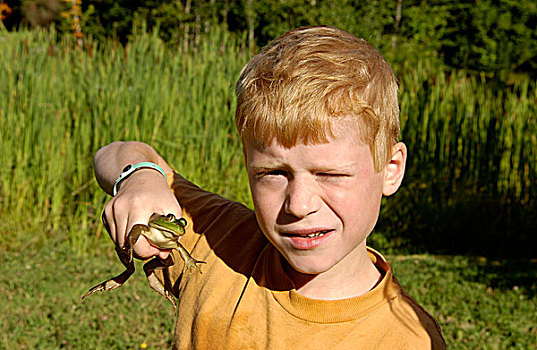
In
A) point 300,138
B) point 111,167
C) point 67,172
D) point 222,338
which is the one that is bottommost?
point 67,172

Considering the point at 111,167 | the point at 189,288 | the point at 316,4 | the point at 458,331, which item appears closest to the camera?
the point at 189,288

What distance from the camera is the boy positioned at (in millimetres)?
1540

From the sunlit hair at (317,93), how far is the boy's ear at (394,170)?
4 cm

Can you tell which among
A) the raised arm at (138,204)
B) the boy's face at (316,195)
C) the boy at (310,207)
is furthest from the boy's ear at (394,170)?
the raised arm at (138,204)

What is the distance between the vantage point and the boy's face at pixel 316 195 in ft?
5.02

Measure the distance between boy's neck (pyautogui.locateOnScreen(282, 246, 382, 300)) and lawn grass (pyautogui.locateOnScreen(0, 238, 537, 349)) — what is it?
2735 millimetres

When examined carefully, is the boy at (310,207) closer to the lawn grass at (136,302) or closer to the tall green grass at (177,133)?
the lawn grass at (136,302)

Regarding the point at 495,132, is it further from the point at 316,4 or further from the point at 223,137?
the point at 316,4

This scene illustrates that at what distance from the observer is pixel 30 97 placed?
5816mm

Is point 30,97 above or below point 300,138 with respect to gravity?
below

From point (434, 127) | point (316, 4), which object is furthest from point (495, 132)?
point (316, 4)

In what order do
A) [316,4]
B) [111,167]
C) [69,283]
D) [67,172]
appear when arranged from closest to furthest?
1. [111,167]
2. [69,283]
3. [67,172]
4. [316,4]

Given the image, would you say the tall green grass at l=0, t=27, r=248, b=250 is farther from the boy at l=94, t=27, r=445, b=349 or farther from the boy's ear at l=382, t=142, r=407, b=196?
the boy's ear at l=382, t=142, r=407, b=196

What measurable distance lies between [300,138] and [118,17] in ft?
36.9
